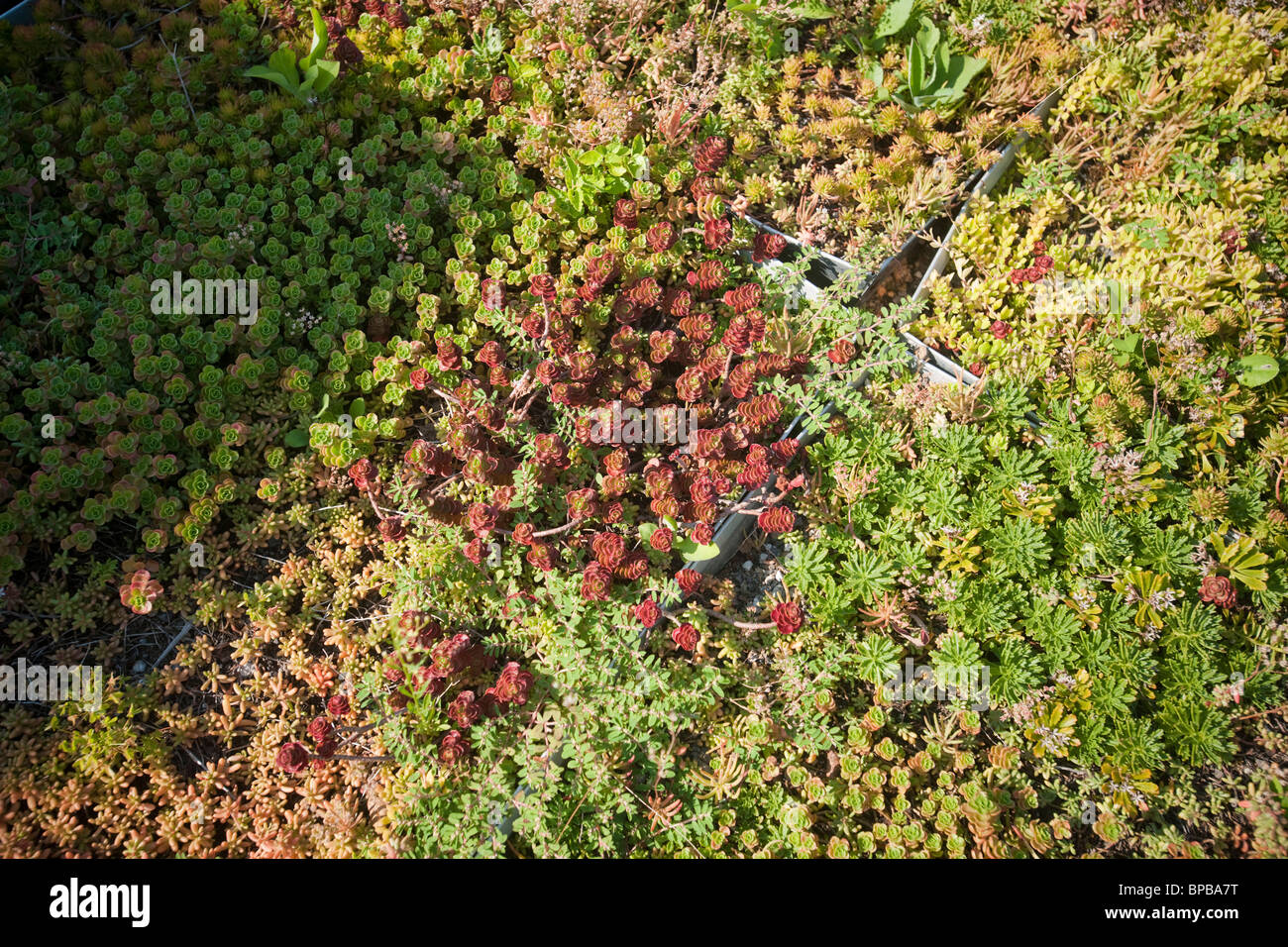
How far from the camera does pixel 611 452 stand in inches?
130

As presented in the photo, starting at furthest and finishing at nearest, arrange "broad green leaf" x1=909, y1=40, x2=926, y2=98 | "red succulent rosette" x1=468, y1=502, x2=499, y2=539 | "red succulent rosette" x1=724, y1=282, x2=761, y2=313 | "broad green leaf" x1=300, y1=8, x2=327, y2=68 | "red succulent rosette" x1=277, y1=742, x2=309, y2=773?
"broad green leaf" x1=909, y1=40, x2=926, y2=98, "broad green leaf" x1=300, y1=8, x2=327, y2=68, "red succulent rosette" x1=724, y1=282, x2=761, y2=313, "red succulent rosette" x1=468, y1=502, x2=499, y2=539, "red succulent rosette" x1=277, y1=742, x2=309, y2=773

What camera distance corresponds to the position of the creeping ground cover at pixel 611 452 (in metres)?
2.85

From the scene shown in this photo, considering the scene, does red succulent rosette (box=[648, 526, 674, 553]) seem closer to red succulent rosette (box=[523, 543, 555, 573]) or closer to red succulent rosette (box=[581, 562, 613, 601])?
red succulent rosette (box=[581, 562, 613, 601])

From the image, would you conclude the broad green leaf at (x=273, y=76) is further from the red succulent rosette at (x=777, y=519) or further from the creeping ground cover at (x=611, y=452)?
the red succulent rosette at (x=777, y=519)

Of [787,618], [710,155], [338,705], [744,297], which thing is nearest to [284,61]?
[710,155]

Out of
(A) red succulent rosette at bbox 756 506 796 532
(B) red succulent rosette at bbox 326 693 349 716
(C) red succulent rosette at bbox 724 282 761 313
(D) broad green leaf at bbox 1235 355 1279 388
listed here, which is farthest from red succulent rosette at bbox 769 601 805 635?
(D) broad green leaf at bbox 1235 355 1279 388

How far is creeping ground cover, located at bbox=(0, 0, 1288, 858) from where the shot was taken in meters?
2.85

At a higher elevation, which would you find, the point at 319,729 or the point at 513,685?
the point at 513,685

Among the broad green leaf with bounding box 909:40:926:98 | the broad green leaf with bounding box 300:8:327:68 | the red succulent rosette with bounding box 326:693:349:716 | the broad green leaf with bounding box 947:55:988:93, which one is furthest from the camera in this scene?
the broad green leaf with bounding box 947:55:988:93

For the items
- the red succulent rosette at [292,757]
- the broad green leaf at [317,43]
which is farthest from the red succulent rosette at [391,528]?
the broad green leaf at [317,43]

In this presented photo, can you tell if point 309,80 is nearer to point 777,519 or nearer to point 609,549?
point 609,549

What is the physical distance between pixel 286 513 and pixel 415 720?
1.06 m

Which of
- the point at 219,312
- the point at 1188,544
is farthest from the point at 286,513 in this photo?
the point at 1188,544
